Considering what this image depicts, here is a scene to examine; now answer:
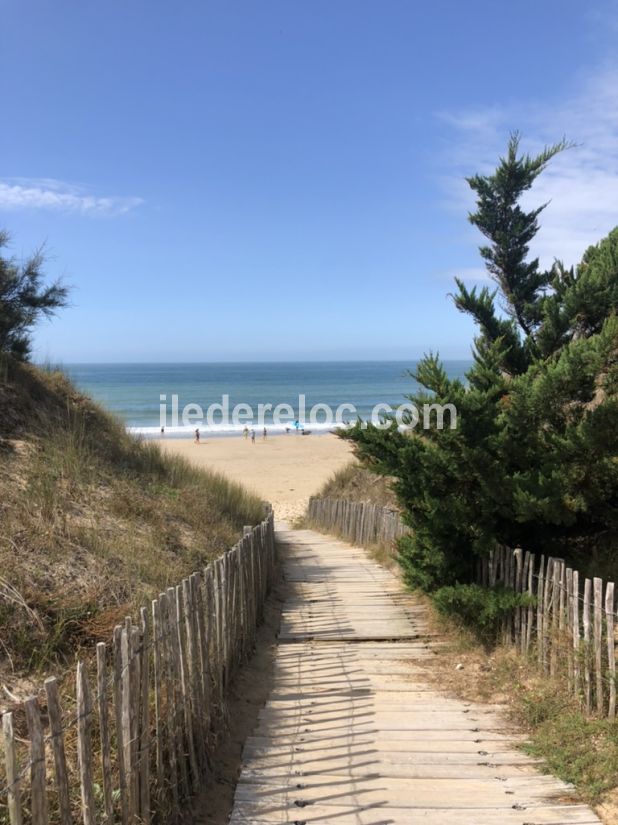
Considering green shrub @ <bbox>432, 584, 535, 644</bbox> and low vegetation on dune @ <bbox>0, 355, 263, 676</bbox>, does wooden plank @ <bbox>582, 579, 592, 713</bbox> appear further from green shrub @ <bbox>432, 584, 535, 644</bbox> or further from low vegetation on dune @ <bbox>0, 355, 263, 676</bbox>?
low vegetation on dune @ <bbox>0, 355, 263, 676</bbox>

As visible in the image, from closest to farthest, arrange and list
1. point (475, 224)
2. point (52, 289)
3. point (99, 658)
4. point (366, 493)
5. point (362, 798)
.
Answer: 1. point (99, 658)
2. point (362, 798)
3. point (475, 224)
4. point (52, 289)
5. point (366, 493)

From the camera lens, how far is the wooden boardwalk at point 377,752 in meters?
3.21

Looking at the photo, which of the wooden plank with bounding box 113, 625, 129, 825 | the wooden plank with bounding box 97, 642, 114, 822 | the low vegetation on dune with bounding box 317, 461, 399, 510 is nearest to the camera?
the wooden plank with bounding box 97, 642, 114, 822

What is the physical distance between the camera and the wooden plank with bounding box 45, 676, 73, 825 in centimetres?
231

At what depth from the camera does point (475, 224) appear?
9234mm

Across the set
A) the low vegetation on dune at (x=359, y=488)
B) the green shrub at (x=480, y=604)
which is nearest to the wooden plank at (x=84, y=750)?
the green shrub at (x=480, y=604)

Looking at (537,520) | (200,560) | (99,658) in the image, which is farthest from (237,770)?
(537,520)

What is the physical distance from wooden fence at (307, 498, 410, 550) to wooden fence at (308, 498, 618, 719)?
14.2ft

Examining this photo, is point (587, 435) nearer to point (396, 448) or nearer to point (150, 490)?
point (396, 448)

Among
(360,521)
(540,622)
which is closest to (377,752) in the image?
(540,622)

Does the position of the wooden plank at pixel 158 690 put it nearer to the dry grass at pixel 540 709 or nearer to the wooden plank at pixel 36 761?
the wooden plank at pixel 36 761

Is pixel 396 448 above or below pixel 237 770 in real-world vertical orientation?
above

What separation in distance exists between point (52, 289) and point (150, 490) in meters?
4.09

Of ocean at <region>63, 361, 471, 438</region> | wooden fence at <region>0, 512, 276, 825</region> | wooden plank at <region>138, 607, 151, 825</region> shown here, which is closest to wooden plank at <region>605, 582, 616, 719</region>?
wooden fence at <region>0, 512, 276, 825</region>
